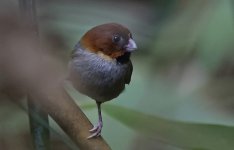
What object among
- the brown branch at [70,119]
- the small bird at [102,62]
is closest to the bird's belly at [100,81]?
the small bird at [102,62]

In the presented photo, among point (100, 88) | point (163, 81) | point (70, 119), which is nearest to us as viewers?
point (70, 119)

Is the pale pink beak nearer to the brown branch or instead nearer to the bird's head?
the bird's head

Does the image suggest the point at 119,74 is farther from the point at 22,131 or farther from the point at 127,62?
the point at 22,131

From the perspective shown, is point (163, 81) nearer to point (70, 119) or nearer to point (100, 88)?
point (100, 88)

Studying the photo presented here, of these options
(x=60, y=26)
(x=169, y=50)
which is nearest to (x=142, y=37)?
(x=169, y=50)

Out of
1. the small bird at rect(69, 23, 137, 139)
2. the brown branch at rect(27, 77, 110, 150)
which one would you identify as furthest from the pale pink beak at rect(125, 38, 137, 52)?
the brown branch at rect(27, 77, 110, 150)

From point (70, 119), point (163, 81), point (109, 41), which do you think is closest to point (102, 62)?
point (109, 41)
